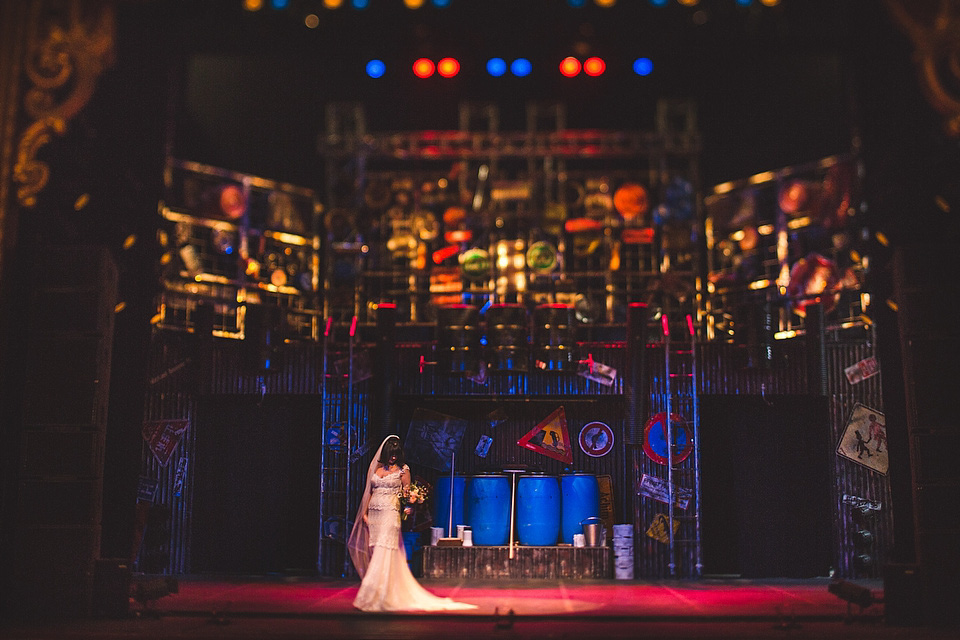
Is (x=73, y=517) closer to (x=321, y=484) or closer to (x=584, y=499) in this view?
(x=321, y=484)

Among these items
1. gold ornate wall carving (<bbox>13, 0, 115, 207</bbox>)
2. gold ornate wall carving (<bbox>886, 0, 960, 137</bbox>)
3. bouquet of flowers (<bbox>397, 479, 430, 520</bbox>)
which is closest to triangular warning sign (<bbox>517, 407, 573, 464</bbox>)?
bouquet of flowers (<bbox>397, 479, 430, 520</bbox>)

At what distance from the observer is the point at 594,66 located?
8578 mm

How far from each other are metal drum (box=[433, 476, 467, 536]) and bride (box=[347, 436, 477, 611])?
5.39 feet

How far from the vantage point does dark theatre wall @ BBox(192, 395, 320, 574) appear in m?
9.10

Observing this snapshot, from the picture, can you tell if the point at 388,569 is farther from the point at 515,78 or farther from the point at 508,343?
the point at 515,78

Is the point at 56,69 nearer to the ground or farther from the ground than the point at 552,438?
farther from the ground

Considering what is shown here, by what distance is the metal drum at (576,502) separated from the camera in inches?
349

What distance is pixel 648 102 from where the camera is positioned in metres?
10.8

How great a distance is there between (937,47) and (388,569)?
5.46 metres

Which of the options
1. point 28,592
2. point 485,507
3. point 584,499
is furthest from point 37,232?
Answer: point 584,499

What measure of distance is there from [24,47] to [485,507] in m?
5.56

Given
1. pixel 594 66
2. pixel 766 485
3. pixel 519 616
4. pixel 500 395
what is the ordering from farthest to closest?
pixel 500 395
pixel 766 485
pixel 594 66
pixel 519 616

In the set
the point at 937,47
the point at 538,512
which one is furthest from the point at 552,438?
the point at 937,47

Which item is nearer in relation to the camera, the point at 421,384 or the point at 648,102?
the point at 421,384
